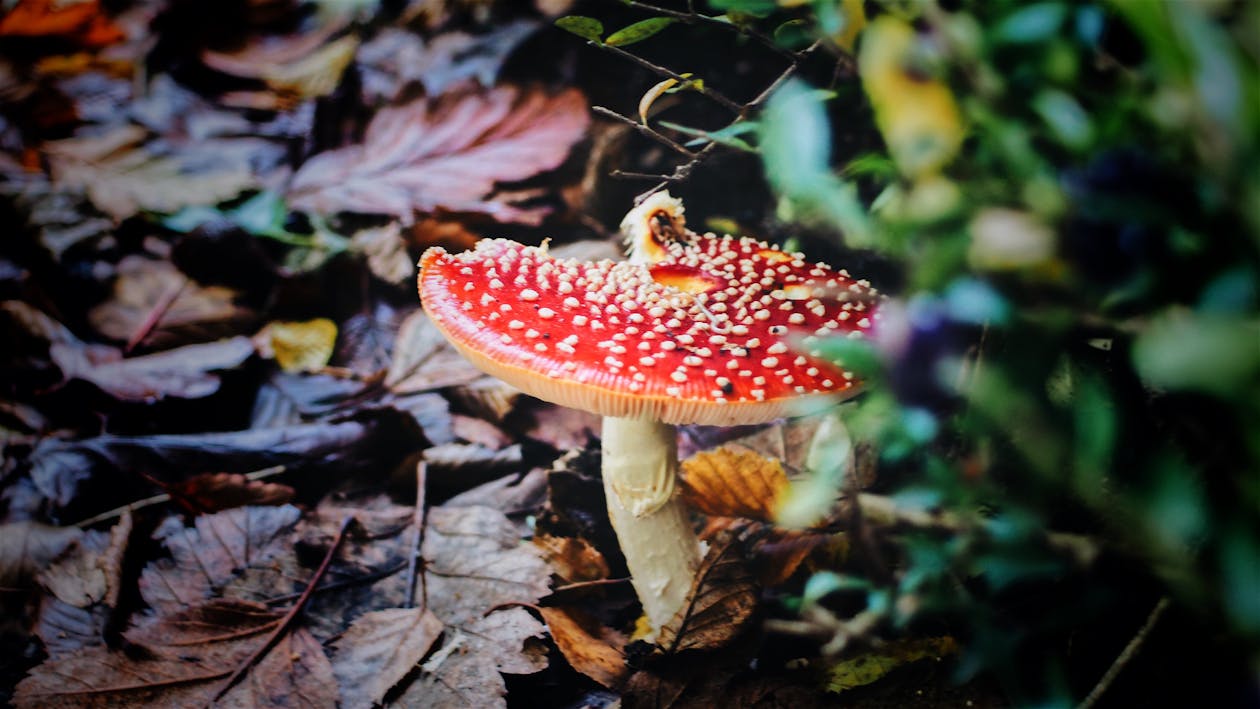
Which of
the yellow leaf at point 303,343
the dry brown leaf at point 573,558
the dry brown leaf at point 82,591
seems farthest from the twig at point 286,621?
the yellow leaf at point 303,343

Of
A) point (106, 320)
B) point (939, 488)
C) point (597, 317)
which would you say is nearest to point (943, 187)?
point (939, 488)

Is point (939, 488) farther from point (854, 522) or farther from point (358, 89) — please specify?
point (358, 89)

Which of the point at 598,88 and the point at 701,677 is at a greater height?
the point at 598,88

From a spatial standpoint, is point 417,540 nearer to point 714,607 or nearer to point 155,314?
point 714,607

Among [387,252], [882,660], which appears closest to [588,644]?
[882,660]

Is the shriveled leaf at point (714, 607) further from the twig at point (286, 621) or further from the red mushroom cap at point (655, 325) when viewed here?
the twig at point (286, 621)
